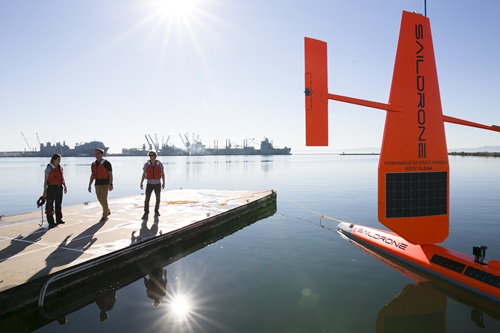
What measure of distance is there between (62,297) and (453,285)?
8.54 metres

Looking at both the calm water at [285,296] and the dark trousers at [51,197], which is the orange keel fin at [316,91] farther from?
the dark trousers at [51,197]

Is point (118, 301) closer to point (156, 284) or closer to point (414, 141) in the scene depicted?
point (156, 284)

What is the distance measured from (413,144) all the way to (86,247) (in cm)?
861

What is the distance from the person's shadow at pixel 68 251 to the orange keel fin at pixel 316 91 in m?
5.98

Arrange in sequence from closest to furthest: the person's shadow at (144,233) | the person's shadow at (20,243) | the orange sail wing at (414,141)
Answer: the person's shadow at (20,243) < the orange sail wing at (414,141) < the person's shadow at (144,233)

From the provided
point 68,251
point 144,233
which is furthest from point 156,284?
point 68,251

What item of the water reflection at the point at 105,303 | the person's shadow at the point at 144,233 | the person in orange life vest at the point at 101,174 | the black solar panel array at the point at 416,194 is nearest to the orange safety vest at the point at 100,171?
the person in orange life vest at the point at 101,174

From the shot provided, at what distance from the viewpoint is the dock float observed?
217 inches

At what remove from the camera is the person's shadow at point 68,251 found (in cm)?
597

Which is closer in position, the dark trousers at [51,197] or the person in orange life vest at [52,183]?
the person in orange life vest at [52,183]

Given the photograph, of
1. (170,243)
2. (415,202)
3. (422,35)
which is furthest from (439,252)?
(170,243)

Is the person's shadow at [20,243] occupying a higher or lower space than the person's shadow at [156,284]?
higher

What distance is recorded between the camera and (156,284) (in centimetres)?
734

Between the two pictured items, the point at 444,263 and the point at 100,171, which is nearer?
the point at 444,263
